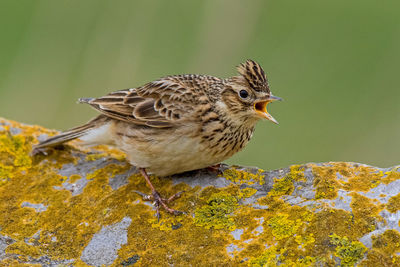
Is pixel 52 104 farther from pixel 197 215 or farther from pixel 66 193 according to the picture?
pixel 197 215

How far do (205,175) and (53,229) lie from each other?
1553 millimetres

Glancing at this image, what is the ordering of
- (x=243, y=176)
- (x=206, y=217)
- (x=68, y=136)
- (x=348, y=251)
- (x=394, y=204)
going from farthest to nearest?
(x=68, y=136) → (x=243, y=176) → (x=206, y=217) → (x=394, y=204) → (x=348, y=251)

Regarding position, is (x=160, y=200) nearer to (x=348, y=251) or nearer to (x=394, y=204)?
(x=348, y=251)

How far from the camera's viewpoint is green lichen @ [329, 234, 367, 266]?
3850mm

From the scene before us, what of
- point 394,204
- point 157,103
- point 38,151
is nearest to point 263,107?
point 157,103

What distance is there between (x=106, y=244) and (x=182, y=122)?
1.56m

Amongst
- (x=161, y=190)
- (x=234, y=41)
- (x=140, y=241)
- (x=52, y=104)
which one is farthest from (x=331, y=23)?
(x=140, y=241)

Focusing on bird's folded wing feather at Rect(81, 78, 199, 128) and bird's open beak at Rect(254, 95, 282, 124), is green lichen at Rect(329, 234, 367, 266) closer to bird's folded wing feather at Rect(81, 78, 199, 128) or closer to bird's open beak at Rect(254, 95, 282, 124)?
bird's open beak at Rect(254, 95, 282, 124)

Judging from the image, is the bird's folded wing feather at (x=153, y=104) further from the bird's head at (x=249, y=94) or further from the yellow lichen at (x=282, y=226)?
the yellow lichen at (x=282, y=226)

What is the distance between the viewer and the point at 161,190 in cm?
548

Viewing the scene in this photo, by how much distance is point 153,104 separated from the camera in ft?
19.8

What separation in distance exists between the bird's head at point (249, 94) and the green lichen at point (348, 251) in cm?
171

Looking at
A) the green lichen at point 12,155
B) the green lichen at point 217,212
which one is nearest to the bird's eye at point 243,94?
the green lichen at point 217,212

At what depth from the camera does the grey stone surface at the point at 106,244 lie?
445 cm
